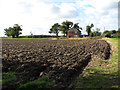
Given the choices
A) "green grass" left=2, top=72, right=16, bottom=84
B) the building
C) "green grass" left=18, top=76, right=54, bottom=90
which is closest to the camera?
"green grass" left=18, top=76, right=54, bottom=90

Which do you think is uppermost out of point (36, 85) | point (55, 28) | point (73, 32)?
point (55, 28)

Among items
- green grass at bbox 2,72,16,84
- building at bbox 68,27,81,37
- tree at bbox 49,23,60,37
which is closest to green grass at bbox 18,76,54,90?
green grass at bbox 2,72,16,84

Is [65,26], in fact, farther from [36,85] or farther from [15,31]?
[36,85]

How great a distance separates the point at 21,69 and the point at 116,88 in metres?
5.50

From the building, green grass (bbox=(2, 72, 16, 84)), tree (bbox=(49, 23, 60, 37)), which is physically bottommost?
green grass (bbox=(2, 72, 16, 84))

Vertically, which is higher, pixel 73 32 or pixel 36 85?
pixel 73 32

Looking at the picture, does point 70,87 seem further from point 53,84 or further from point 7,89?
point 7,89

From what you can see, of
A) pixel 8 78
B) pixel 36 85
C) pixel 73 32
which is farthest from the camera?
pixel 73 32

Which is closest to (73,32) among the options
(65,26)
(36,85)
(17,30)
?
(65,26)

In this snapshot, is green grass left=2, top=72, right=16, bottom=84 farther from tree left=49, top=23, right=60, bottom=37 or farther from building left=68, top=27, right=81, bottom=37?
tree left=49, top=23, right=60, bottom=37

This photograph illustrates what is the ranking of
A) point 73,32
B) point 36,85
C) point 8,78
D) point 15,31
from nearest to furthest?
point 36,85 < point 8,78 < point 73,32 < point 15,31

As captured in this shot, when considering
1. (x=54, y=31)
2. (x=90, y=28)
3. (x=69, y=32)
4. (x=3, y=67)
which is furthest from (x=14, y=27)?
(x=3, y=67)

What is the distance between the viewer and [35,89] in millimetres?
5645

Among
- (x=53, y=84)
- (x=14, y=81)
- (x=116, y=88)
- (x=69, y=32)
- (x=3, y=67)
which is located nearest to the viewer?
(x=116, y=88)
